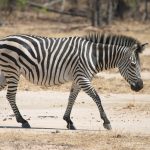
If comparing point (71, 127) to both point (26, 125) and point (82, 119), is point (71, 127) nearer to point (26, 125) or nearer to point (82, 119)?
point (26, 125)

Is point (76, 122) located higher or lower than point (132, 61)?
lower

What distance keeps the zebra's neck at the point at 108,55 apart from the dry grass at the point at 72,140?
1.76 m

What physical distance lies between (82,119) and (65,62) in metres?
1.46

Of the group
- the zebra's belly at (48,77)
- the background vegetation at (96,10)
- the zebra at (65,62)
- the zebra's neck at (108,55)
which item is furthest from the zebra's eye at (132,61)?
the background vegetation at (96,10)

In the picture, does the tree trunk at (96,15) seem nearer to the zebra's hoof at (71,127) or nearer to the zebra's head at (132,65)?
the zebra's head at (132,65)

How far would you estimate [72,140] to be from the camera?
→ 1025cm

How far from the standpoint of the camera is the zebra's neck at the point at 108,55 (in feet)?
40.7

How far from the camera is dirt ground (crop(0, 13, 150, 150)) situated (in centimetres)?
1000

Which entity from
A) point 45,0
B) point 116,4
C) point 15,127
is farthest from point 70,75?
point 45,0

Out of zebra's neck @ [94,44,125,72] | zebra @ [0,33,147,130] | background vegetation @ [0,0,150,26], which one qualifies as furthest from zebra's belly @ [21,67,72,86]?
background vegetation @ [0,0,150,26]

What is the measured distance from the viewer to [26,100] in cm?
1542

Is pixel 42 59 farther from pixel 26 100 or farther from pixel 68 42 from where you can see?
pixel 26 100

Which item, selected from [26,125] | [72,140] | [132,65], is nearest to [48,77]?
[26,125]

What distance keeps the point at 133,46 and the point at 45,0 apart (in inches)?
1513
